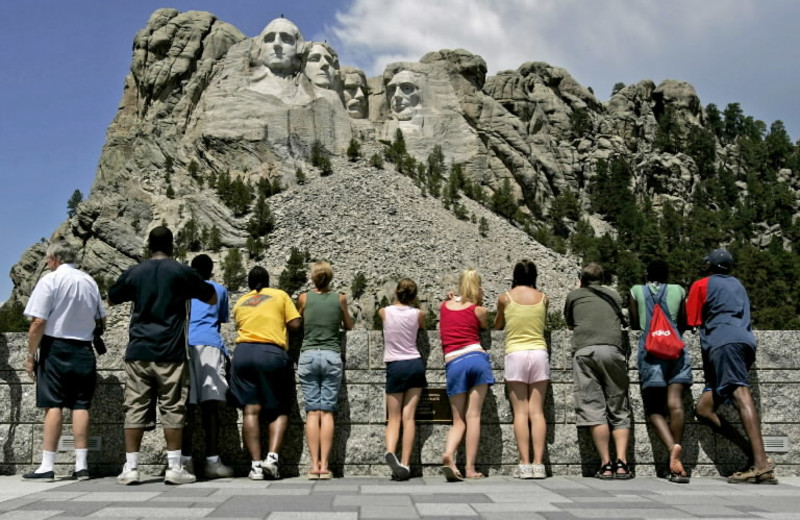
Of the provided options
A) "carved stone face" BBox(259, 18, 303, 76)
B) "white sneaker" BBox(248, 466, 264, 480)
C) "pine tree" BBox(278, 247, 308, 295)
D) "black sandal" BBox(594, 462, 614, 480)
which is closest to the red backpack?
"black sandal" BBox(594, 462, 614, 480)

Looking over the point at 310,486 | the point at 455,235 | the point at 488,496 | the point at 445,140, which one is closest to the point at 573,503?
the point at 488,496

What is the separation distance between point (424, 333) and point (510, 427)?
1.03m

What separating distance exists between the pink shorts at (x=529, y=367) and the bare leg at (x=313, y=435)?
1508 mm

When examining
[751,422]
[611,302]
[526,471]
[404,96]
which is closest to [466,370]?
[526,471]

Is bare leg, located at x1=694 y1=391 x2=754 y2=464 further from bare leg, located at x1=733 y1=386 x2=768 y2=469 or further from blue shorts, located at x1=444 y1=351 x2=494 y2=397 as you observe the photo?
blue shorts, located at x1=444 y1=351 x2=494 y2=397

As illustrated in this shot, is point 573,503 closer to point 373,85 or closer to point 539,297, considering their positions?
point 539,297

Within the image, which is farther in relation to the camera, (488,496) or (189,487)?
(189,487)

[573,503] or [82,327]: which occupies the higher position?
[82,327]

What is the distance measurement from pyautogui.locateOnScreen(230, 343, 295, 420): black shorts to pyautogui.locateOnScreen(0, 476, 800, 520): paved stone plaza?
1.90ft

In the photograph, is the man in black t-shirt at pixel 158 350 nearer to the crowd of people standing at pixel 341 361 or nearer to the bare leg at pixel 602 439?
the crowd of people standing at pixel 341 361

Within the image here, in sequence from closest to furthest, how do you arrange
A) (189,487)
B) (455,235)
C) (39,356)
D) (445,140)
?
1. (189,487)
2. (39,356)
3. (455,235)
4. (445,140)

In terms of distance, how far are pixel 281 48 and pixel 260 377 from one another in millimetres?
39654

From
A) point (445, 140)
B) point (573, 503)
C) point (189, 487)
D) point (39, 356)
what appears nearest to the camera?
point (573, 503)

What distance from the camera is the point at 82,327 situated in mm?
6820
